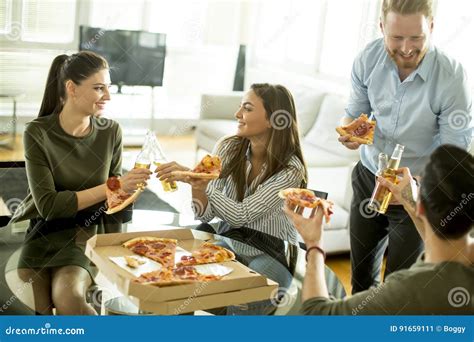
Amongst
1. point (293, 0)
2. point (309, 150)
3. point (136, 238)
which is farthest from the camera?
point (293, 0)

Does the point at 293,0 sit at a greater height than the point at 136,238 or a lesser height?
greater

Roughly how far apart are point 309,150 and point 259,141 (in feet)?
6.20

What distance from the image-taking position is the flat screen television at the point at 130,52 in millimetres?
4926

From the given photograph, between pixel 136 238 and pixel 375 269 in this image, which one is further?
pixel 375 269

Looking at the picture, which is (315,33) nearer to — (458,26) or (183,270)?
(458,26)

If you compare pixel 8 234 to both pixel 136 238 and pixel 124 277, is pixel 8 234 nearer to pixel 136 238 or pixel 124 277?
pixel 136 238

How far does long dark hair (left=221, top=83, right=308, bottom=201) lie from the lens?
7.62 feet

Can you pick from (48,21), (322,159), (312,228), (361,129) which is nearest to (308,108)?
(322,159)

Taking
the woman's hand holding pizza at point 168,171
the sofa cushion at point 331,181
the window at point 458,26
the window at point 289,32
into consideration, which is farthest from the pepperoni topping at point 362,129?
the window at point 289,32

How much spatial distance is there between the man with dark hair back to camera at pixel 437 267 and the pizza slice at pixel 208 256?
34 centimetres

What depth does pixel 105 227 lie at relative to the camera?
6.82 ft

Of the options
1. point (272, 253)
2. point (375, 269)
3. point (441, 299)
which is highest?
point (441, 299)

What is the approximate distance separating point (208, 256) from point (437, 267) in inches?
23.6
